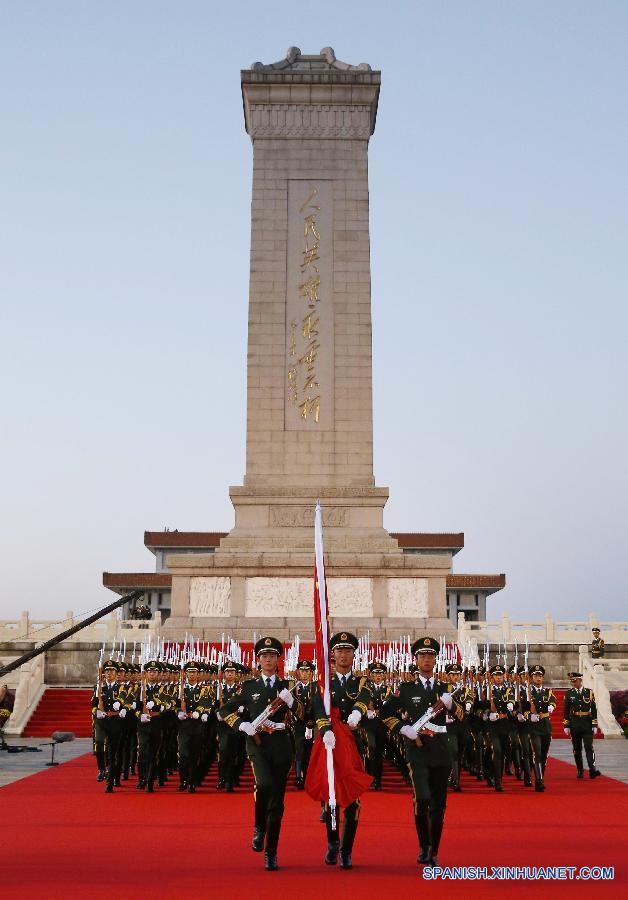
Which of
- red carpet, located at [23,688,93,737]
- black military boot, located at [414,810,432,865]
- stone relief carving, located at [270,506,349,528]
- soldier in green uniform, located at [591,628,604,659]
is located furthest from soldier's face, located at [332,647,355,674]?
stone relief carving, located at [270,506,349,528]

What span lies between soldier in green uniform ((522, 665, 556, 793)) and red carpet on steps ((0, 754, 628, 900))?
496 mm

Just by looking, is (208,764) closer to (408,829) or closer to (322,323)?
(408,829)

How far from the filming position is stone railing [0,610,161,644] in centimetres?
2267

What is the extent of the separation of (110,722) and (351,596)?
42.4 ft

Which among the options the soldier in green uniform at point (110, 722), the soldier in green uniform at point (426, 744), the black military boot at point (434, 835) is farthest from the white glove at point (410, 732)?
the soldier in green uniform at point (110, 722)

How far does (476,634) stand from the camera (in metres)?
23.6

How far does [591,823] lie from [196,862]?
13.2 feet

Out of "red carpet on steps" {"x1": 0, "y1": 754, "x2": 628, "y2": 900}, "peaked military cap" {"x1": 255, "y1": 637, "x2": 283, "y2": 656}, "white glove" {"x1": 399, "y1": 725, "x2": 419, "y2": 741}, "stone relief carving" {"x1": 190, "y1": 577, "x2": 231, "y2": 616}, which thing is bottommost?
"red carpet on steps" {"x1": 0, "y1": 754, "x2": 628, "y2": 900}

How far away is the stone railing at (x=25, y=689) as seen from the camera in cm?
1909

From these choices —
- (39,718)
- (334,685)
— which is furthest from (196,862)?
(39,718)

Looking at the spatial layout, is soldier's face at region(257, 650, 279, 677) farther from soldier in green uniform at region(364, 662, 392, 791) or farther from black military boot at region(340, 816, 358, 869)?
soldier in green uniform at region(364, 662, 392, 791)

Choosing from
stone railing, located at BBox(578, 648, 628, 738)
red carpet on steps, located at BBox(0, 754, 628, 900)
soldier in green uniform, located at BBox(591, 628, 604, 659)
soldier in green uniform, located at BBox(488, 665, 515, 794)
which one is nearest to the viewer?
red carpet on steps, located at BBox(0, 754, 628, 900)

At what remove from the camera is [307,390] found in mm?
26469

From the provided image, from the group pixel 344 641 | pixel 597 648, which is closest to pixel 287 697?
pixel 344 641
